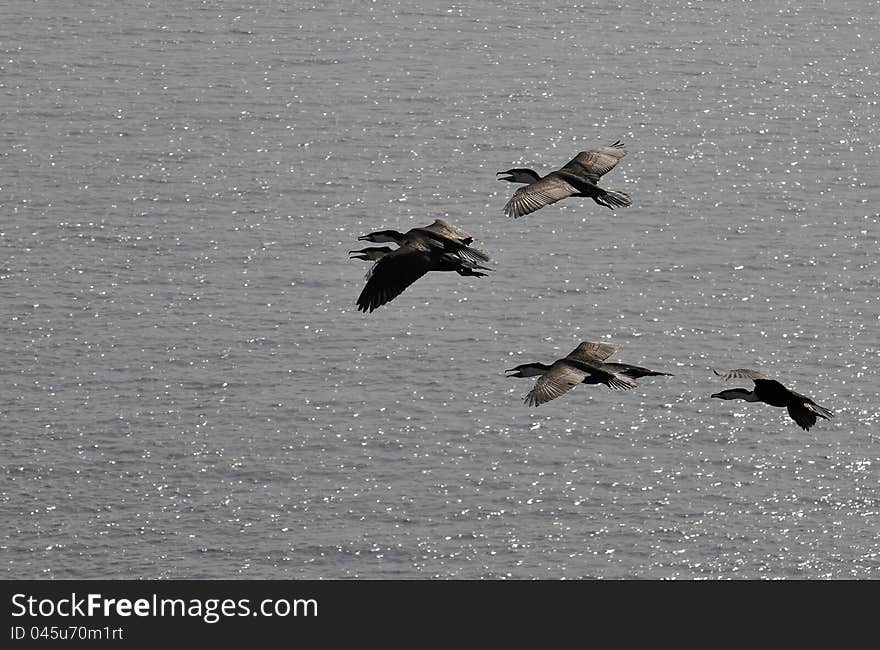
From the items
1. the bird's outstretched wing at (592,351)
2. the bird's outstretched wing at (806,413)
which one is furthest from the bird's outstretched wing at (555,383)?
the bird's outstretched wing at (806,413)

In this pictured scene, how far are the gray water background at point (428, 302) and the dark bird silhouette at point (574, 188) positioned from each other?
30.9 metres

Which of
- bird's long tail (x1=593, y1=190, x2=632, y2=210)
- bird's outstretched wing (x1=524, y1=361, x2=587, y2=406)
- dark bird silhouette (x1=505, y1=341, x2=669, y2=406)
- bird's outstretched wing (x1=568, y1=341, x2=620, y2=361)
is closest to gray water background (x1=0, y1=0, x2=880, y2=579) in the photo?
bird's outstretched wing (x1=568, y1=341, x2=620, y2=361)

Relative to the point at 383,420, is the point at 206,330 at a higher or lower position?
higher

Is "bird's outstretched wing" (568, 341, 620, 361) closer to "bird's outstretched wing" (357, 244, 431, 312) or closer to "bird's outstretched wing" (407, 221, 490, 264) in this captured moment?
"bird's outstretched wing" (407, 221, 490, 264)

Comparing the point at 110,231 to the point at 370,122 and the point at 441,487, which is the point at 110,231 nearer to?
the point at 370,122

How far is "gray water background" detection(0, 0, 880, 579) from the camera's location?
75.6 meters

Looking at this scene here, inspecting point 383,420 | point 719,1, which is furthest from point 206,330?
point 719,1

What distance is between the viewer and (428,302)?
93938mm

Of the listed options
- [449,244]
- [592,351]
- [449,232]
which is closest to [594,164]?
[592,351]

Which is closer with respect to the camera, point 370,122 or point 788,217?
point 788,217

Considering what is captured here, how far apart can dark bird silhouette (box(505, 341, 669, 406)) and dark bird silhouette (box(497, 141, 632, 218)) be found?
144 inches
